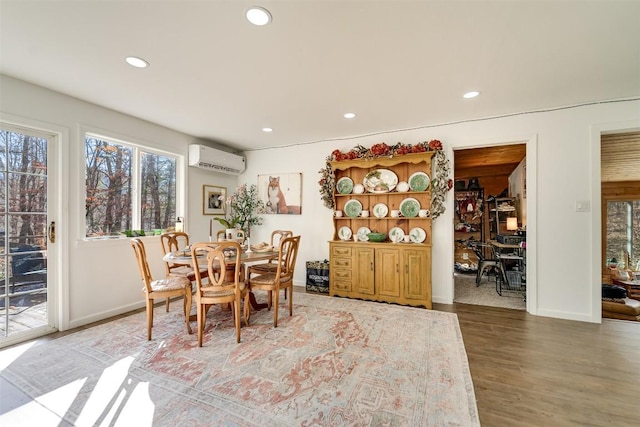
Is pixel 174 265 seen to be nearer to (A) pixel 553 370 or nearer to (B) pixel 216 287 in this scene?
(B) pixel 216 287

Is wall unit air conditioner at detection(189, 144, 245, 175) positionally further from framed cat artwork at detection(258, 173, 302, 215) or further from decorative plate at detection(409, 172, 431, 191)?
decorative plate at detection(409, 172, 431, 191)

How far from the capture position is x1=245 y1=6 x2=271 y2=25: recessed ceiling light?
5.45 feet

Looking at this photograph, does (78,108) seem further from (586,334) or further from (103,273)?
(586,334)

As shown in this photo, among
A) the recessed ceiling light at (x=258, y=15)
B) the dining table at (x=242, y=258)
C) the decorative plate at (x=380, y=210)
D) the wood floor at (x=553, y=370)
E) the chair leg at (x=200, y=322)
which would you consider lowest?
the wood floor at (x=553, y=370)

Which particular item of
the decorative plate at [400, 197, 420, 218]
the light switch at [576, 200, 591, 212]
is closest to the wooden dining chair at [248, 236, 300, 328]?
the decorative plate at [400, 197, 420, 218]

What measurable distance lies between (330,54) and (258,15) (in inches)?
25.8

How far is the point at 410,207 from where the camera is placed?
3973 mm

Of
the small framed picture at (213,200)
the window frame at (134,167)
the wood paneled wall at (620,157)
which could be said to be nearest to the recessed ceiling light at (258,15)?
the window frame at (134,167)

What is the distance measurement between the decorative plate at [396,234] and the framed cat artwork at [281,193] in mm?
1731

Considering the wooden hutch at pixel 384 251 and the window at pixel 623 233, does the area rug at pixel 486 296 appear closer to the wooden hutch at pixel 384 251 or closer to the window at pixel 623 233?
the wooden hutch at pixel 384 251

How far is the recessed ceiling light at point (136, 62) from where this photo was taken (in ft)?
7.22

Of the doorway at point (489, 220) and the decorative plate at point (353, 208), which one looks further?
the doorway at point (489, 220)

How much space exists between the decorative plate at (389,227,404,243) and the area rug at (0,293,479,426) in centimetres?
130

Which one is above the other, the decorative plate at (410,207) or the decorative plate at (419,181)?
the decorative plate at (419,181)
